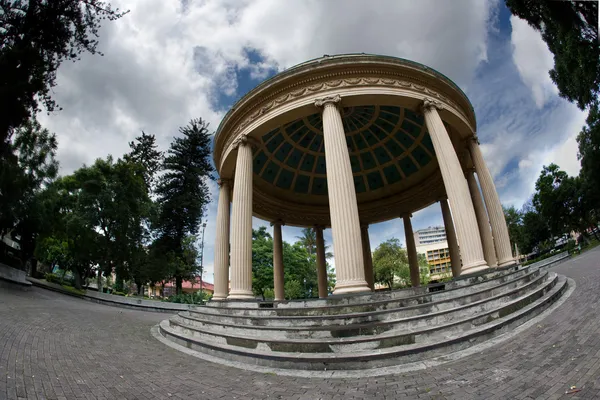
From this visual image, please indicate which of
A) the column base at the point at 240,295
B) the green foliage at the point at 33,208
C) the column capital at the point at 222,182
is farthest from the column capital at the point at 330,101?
the green foliage at the point at 33,208

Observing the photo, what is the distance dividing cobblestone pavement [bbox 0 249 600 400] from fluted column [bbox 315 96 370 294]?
4.35m

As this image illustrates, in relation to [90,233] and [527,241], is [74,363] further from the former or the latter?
[527,241]

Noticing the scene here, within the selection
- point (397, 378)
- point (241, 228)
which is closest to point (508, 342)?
point (397, 378)

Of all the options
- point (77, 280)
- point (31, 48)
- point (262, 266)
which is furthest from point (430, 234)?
point (31, 48)

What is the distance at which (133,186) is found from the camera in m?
30.2

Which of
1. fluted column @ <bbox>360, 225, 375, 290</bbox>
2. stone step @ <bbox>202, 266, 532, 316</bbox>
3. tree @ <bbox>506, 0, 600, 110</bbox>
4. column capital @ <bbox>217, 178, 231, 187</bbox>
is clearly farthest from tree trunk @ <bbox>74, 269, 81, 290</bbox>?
tree @ <bbox>506, 0, 600, 110</bbox>

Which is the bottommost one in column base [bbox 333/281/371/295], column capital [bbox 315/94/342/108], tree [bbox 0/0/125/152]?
column base [bbox 333/281/371/295]

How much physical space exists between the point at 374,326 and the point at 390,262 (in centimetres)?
5069

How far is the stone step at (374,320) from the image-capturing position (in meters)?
6.68

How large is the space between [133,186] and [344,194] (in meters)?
27.9

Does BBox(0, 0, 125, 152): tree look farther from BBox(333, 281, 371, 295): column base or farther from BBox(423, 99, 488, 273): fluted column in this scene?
BBox(423, 99, 488, 273): fluted column

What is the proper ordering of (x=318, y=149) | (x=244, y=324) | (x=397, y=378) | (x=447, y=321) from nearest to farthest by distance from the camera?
(x=397, y=378) < (x=447, y=321) < (x=244, y=324) < (x=318, y=149)

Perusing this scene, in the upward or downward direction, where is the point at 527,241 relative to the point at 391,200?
downward

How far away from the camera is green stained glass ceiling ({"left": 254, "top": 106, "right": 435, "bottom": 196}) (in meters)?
20.1
